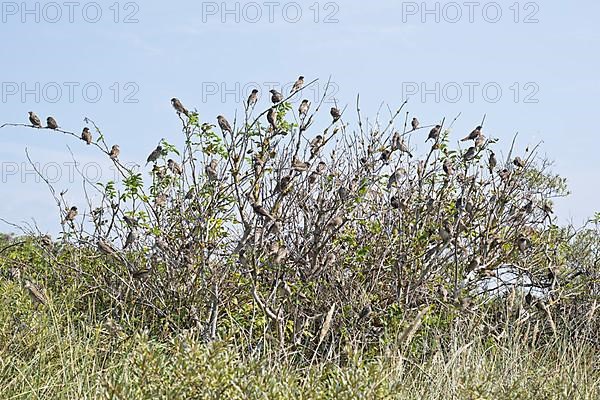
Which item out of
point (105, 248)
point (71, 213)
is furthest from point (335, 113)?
point (71, 213)

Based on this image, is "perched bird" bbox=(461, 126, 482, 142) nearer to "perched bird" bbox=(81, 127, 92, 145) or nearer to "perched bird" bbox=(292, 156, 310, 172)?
"perched bird" bbox=(292, 156, 310, 172)

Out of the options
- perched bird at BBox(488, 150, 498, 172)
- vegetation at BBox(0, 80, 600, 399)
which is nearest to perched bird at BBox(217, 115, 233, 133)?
vegetation at BBox(0, 80, 600, 399)

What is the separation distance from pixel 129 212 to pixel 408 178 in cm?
200

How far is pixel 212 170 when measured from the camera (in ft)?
17.8

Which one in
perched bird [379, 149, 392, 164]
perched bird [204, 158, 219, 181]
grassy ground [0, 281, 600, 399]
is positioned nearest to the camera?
grassy ground [0, 281, 600, 399]

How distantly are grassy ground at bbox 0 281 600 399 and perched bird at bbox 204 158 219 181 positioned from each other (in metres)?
1.00

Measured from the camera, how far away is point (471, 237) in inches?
255

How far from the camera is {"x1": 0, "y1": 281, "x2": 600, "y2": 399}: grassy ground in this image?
10.5ft

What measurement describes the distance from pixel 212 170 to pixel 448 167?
1.72m

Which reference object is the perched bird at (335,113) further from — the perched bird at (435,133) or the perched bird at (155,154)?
the perched bird at (155,154)

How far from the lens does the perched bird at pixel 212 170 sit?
5.42 metres

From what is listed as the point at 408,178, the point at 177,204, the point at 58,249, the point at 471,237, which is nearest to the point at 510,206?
the point at 471,237

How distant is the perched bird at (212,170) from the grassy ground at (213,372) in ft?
3.29

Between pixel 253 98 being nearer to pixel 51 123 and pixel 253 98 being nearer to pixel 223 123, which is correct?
pixel 223 123
